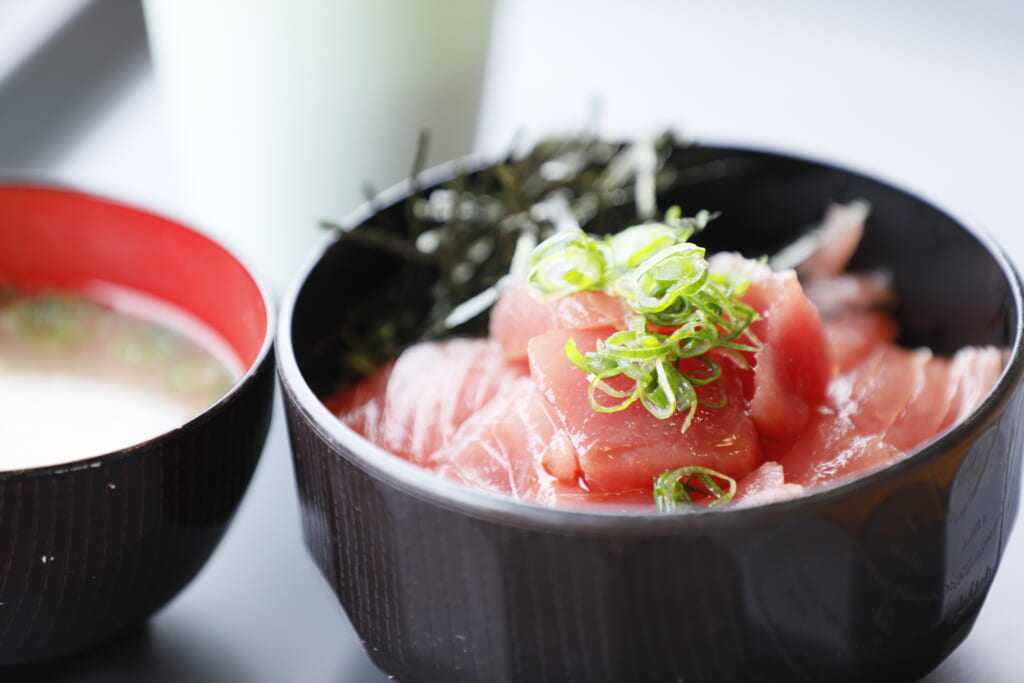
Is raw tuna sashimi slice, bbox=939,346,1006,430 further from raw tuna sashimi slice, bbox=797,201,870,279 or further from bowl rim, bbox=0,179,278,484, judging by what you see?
bowl rim, bbox=0,179,278,484

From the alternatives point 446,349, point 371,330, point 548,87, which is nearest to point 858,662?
point 446,349

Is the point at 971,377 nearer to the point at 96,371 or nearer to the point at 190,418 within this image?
the point at 190,418

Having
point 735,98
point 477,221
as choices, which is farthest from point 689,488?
point 735,98

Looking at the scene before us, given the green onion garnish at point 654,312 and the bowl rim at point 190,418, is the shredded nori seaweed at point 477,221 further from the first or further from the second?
the green onion garnish at point 654,312

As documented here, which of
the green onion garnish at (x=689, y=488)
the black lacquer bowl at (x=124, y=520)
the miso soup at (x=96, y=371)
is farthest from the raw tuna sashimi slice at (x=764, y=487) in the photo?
the miso soup at (x=96, y=371)

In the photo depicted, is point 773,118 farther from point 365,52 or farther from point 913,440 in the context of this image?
point 913,440
